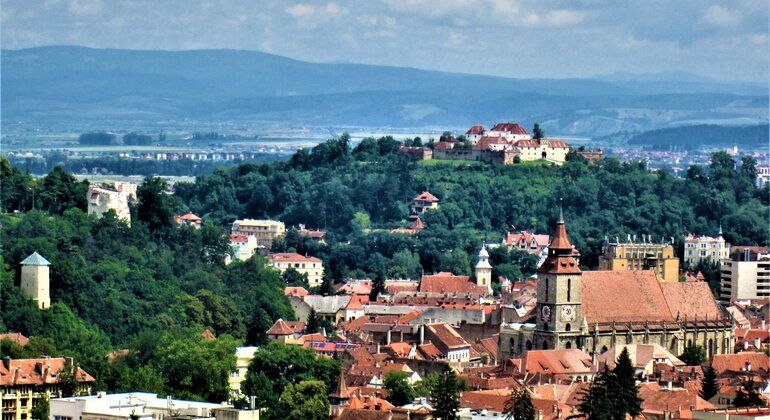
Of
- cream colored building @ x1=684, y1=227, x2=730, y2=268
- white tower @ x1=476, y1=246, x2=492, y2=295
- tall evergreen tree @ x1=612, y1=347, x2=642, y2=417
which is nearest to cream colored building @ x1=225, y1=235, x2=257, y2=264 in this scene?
white tower @ x1=476, y1=246, x2=492, y2=295

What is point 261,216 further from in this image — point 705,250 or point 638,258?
point 638,258

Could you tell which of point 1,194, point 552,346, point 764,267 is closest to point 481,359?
point 552,346

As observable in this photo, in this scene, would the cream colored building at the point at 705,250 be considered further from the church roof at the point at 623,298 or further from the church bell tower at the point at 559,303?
the church bell tower at the point at 559,303

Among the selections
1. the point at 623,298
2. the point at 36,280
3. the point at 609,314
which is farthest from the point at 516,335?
the point at 36,280

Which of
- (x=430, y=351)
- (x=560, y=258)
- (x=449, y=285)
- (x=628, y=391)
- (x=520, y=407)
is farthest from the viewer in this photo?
(x=449, y=285)

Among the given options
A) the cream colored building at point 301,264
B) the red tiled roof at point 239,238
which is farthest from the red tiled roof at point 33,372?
the red tiled roof at point 239,238
